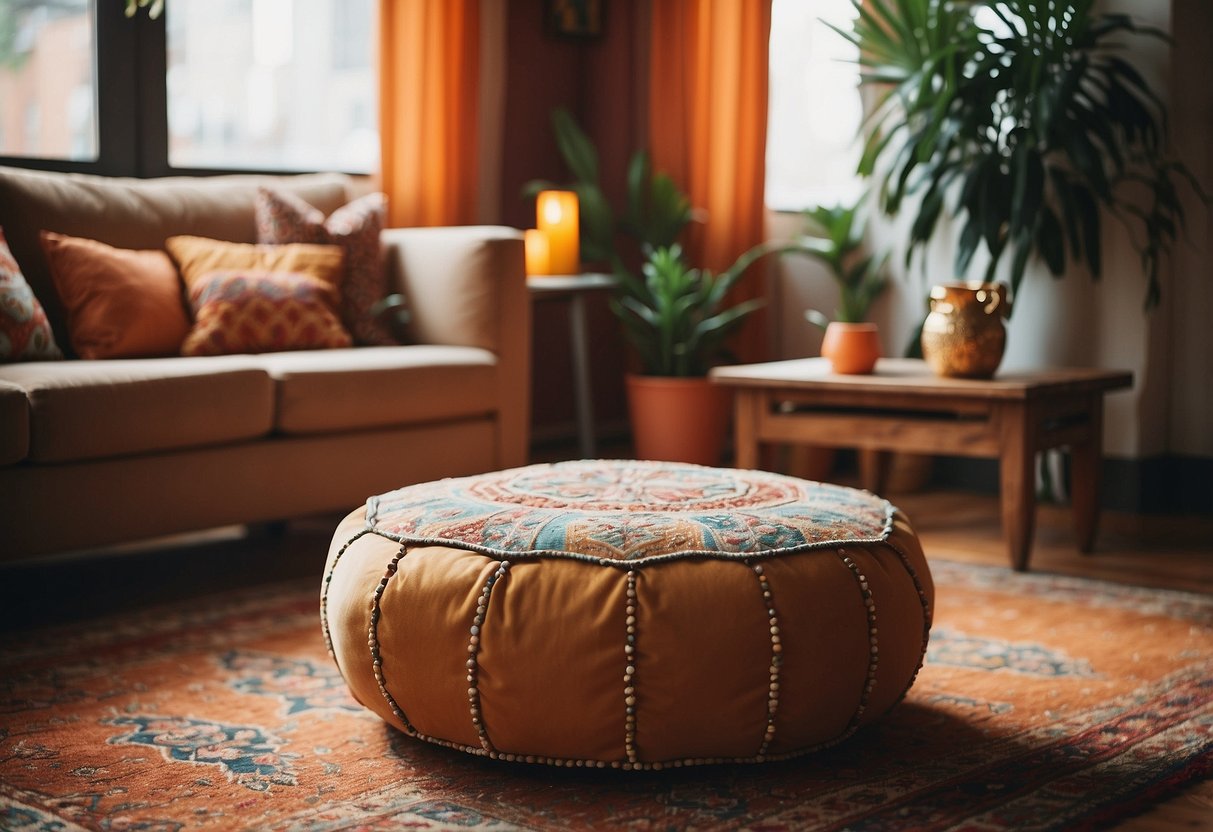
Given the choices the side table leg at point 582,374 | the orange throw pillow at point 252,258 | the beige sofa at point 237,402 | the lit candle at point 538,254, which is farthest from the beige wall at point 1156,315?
the orange throw pillow at point 252,258

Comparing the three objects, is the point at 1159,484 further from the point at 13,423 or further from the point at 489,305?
the point at 13,423

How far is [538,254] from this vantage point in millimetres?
4113

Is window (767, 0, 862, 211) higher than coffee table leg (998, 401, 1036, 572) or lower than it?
higher

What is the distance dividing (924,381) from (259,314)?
1504 millimetres

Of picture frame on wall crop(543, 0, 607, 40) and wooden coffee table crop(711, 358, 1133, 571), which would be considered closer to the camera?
wooden coffee table crop(711, 358, 1133, 571)

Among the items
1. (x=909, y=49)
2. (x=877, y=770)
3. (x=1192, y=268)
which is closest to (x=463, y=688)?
(x=877, y=770)

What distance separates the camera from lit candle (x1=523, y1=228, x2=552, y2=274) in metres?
4.11

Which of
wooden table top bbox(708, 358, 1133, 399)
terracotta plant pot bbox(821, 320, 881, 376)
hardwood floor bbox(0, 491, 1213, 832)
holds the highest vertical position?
terracotta plant pot bbox(821, 320, 881, 376)

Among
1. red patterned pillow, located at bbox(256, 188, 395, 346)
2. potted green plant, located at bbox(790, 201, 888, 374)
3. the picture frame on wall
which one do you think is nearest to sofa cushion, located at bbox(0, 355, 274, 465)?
red patterned pillow, located at bbox(256, 188, 395, 346)

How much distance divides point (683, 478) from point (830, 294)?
2645mm

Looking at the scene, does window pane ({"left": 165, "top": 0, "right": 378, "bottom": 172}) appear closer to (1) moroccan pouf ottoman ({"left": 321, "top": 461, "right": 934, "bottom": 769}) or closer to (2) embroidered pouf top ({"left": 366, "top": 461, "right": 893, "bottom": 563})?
(2) embroidered pouf top ({"left": 366, "top": 461, "right": 893, "bottom": 563})

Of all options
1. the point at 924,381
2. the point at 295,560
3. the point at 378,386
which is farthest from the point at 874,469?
the point at 295,560

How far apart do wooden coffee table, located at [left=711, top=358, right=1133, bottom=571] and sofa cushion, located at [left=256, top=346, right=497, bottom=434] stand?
1.91ft

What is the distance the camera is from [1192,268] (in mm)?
3689
